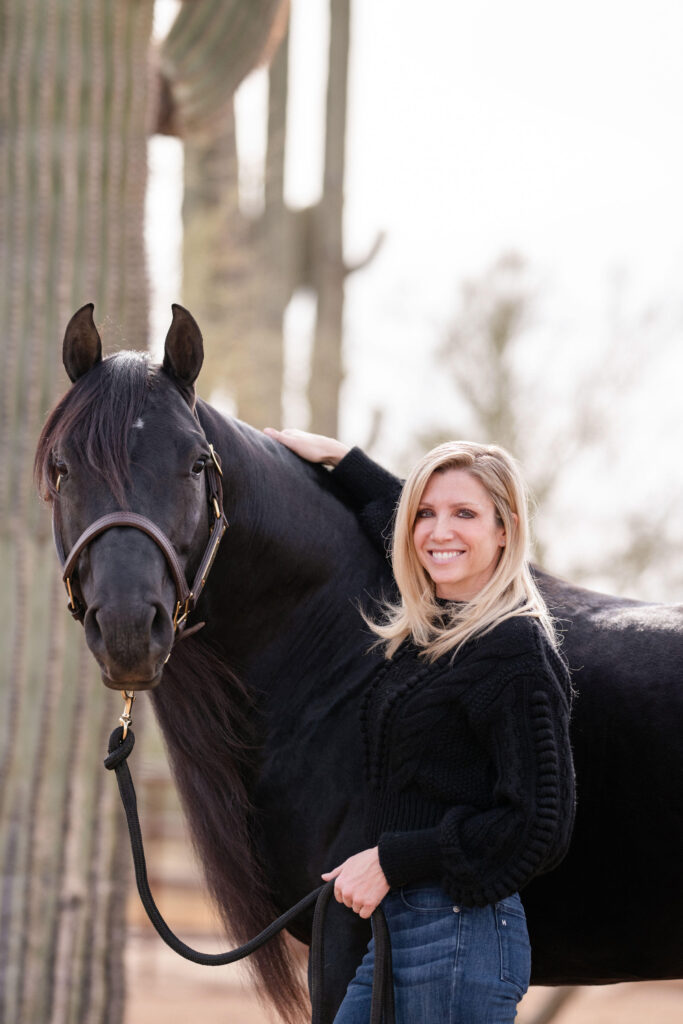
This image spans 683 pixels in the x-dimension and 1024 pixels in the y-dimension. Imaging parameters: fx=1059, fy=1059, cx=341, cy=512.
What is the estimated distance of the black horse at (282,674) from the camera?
2041mm

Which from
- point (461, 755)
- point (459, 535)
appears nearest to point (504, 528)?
point (459, 535)

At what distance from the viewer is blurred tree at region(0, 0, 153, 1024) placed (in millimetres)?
4293

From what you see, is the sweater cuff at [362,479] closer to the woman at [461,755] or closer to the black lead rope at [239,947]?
the woman at [461,755]

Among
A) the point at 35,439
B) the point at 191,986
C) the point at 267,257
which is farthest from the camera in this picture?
the point at 267,257

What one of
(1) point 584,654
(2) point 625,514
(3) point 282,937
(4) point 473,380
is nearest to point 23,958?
(3) point 282,937

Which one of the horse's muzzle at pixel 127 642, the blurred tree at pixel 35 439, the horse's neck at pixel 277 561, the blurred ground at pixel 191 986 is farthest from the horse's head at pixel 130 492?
the blurred ground at pixel 191 986

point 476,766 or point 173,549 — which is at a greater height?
point 173,549

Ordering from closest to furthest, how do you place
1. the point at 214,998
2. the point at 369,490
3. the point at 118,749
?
the point at 118,749, the point at 369,490, the point at 214,998

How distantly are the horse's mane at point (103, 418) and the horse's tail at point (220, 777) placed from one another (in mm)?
529

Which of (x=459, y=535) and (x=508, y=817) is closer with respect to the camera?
(x=508, y=817)

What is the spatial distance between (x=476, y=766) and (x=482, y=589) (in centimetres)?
35

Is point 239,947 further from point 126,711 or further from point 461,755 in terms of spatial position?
point 461,755

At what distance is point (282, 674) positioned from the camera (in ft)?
7.97

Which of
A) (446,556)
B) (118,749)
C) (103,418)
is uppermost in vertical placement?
(103,418)
